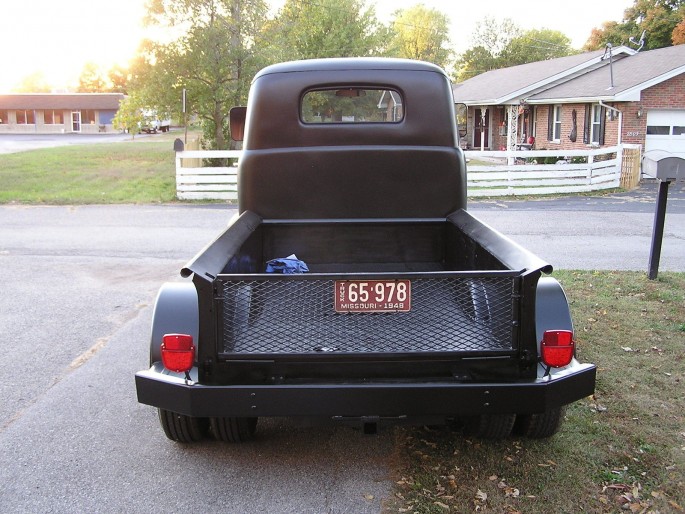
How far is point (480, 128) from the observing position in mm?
39000

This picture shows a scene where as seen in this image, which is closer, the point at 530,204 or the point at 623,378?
the point at 623,378

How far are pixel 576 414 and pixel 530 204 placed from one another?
13.0m

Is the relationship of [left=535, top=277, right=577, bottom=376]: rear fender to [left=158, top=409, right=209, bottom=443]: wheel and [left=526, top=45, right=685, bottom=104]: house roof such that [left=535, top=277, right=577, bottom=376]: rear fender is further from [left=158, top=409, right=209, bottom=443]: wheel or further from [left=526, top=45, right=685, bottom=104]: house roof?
[left=526, top=45, right=685, bottom=104]: house roof

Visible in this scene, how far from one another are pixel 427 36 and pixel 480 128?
40.2 m

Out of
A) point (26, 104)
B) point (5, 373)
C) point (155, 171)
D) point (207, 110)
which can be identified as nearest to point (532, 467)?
point (5, 373)

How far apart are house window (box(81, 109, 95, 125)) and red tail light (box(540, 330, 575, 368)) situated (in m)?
73.3

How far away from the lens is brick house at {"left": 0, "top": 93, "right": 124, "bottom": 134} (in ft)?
231

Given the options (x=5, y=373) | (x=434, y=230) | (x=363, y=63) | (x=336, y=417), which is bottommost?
(x=5, y=373)

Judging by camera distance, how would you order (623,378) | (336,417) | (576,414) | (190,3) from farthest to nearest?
(190,3)
(623,378)
(576,414)
(336,417)

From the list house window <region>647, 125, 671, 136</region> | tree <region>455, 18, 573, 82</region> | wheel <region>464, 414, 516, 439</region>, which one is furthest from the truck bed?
tree <region>455, 18, 573, 82</region>

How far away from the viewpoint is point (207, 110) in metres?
24.0

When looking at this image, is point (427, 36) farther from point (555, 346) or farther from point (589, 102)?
point (555, 346)

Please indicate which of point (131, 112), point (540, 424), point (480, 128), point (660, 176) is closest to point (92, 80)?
point (480, 128)

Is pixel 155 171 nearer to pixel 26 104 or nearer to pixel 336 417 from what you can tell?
pixel 336 417
